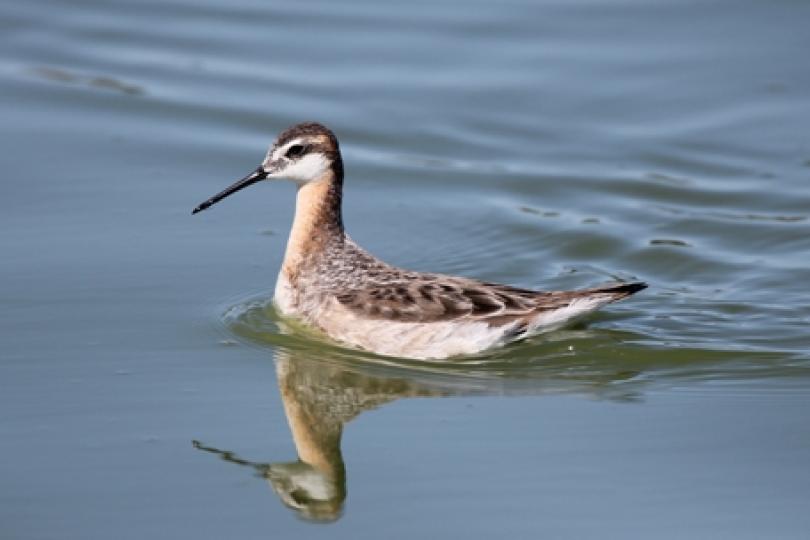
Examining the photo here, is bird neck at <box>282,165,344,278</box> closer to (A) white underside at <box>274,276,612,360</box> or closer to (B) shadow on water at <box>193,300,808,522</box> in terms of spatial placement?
(B) shadow on water at <box>193,300,808,522</box>

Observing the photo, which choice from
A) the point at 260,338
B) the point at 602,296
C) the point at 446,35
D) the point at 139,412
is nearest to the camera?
the point at 139,412

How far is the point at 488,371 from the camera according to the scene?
11.0m

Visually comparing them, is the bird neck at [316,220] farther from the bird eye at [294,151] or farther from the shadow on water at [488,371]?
the shadow on water at [488,371]

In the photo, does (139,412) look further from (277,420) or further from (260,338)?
(260,338)

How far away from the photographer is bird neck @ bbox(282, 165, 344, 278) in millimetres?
12305

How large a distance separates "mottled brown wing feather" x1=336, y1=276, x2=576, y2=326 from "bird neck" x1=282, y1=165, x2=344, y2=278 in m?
0.88

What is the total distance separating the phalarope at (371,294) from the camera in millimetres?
11133

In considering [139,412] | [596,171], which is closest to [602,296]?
[139,412]

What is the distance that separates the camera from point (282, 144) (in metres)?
12.0

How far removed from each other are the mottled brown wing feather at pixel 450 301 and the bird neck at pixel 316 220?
884 mm

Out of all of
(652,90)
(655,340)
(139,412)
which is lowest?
(139,412)

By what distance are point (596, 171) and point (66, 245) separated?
5.26 m

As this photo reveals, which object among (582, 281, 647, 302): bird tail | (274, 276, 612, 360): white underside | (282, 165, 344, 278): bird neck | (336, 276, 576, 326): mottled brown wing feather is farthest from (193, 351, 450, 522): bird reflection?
(582, 281, 647, 302): bird tail

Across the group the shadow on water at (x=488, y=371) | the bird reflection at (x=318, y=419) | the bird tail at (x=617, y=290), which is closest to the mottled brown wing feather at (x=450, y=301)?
the bird tail at (x=617, y=290)
